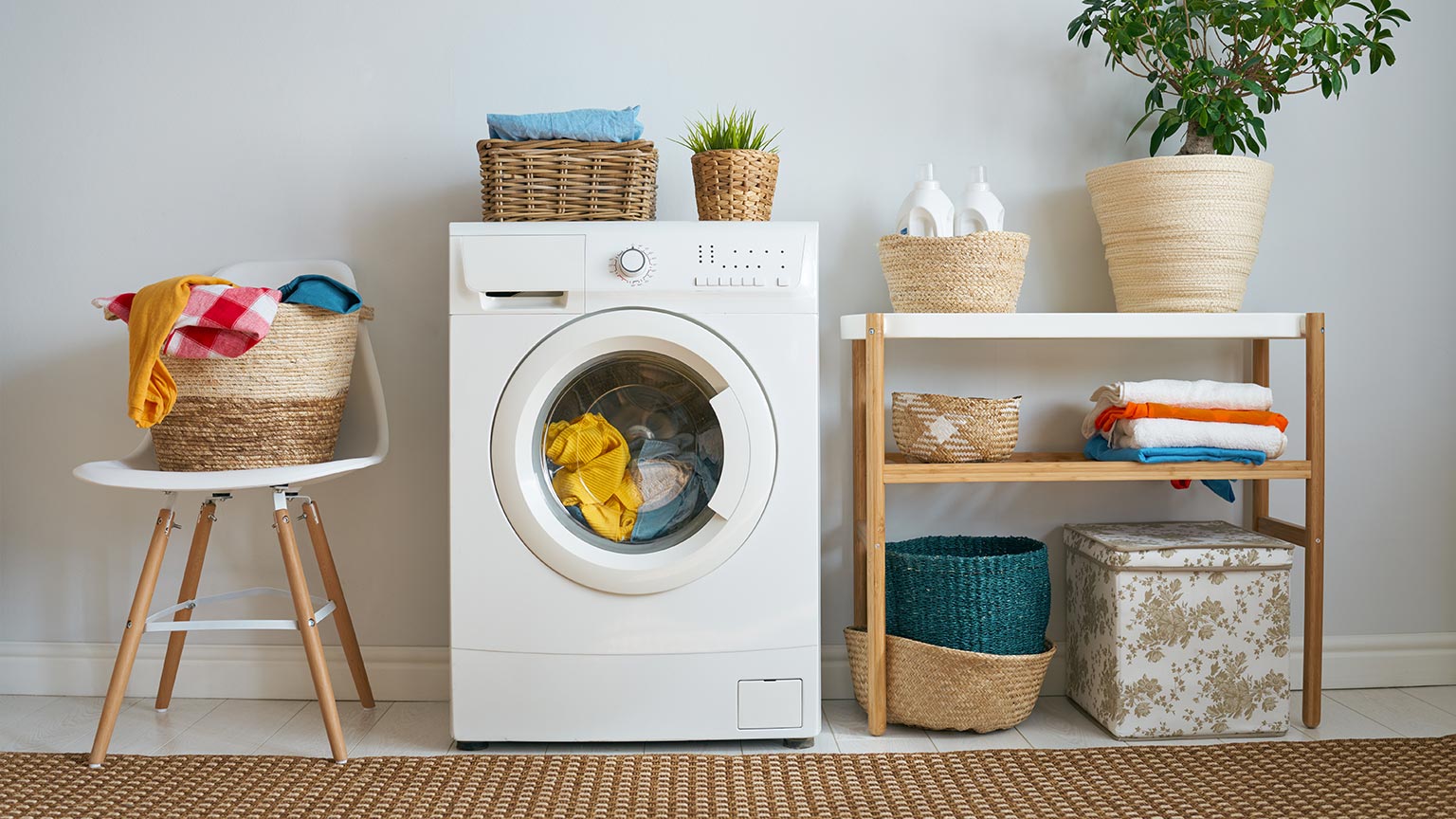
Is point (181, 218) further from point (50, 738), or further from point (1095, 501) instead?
point (1095, 501)

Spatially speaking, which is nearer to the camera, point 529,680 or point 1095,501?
point 529,680

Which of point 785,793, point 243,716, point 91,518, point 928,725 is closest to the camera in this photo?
point 785,793

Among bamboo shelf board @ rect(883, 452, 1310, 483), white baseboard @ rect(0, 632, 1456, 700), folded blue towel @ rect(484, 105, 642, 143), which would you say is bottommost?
white baseboard @ rect(0, 632, 1456, 700)

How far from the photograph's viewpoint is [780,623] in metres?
1.70

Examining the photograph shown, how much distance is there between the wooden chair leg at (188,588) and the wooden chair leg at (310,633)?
268 millimetres

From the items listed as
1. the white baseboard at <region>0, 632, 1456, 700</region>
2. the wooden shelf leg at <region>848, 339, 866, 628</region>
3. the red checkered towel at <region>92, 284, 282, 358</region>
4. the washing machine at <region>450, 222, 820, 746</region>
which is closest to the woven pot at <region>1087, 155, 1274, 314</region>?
the wooden shelf leg at <region>848, 339, 866, 628</region>

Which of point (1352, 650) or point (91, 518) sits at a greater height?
point (91, 518)

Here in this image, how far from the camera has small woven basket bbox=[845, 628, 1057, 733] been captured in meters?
1.76

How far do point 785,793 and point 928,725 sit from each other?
36cm

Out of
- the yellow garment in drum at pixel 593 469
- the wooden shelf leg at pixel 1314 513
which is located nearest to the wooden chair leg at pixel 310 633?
the yellow garment in drum at pixel 593 469

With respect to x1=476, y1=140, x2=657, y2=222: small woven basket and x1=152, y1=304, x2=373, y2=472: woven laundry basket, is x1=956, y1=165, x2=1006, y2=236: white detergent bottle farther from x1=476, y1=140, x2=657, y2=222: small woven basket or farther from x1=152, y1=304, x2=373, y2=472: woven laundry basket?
x1=152, y1=304, x2=373, y2=472: woven laundry basket

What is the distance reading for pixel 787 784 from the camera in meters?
1.58

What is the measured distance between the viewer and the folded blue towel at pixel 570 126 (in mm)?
1722

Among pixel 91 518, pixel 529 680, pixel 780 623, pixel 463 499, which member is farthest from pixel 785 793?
pixel 91 518
